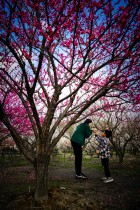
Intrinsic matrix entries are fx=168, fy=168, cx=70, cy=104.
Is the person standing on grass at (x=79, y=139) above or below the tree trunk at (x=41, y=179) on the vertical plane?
above

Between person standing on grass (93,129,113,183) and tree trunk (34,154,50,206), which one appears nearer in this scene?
tree trunk (34,154,50,206)

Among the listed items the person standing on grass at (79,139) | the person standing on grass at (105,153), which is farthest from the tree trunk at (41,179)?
the person standing on grass at (105,153)

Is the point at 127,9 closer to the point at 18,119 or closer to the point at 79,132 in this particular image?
the point at 79,132

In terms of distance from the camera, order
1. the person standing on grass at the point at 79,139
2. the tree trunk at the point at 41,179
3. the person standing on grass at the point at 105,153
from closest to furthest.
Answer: the tree trunk at the point at 41,179 < the person standing on grass at the point at 105,153 < the person standing on grass at the point at 79,139

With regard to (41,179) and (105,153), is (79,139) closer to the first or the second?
(105,153)

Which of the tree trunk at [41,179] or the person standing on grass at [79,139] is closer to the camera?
the tree trunk at [41,179]

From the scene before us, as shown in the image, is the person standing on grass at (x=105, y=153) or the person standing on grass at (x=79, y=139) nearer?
the person standing on grass at (x=105, y=153)

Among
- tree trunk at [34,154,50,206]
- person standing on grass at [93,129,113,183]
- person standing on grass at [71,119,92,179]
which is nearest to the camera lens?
tree trunk at [34,154,50,206]

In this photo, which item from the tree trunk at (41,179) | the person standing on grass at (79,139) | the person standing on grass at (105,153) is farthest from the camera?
the person standing on grass at (79,139)

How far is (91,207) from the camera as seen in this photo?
3.51 metres

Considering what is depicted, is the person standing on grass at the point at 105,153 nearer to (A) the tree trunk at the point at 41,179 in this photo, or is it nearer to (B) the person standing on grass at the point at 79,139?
(B) the person standing on grass at the point at 79,139

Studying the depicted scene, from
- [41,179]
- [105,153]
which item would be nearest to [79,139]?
[105,153]

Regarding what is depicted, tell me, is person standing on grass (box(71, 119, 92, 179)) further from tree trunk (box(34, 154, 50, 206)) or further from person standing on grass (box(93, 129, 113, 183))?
tree trunk (box(34, 154, 50, 206))

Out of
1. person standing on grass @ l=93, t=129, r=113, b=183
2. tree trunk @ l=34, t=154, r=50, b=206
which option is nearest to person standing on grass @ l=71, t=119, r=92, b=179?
person standing on grass @ l=93, t=129, r=113, b=183
